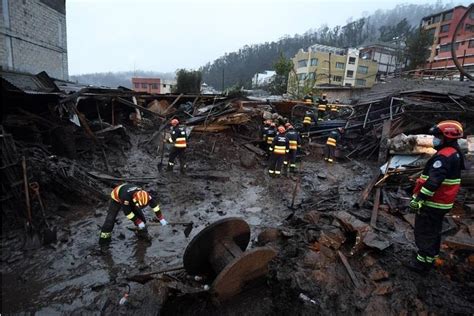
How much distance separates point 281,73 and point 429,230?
3459 cm

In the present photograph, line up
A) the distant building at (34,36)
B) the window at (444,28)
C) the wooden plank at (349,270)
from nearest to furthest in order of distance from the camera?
Answer: the wooden plank at (349,270) → the distant building at (34,36) → the window at (444,28)

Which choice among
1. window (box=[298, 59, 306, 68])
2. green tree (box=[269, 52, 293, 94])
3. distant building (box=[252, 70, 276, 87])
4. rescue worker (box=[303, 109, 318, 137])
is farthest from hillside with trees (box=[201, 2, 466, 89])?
rescue worker (box=[303, 109, 318, 137])

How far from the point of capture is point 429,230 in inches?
164

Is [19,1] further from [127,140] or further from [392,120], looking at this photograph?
[392,120]

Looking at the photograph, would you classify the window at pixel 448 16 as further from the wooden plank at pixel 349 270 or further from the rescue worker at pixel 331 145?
the wooden plank at pixel 349 270

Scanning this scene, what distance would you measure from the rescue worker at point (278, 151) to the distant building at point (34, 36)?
39.9 feet

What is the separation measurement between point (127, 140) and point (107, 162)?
2311 mm

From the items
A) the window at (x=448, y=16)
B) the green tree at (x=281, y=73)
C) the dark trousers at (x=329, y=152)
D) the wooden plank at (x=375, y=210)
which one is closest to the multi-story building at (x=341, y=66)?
the window at (x=448, y=16)

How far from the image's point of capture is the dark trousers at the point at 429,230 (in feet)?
13.4

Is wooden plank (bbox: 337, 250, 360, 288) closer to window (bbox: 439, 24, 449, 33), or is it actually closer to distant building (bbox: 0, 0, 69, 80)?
distant building (bbox: 0, 0, 69, 80)

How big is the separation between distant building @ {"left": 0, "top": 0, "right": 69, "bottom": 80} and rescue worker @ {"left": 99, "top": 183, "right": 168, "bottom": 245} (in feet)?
38.3

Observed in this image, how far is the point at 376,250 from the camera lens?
4.54 meters

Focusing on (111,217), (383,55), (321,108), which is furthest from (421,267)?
(383,55)

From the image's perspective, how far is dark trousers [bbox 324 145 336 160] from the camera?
41.5 ft
